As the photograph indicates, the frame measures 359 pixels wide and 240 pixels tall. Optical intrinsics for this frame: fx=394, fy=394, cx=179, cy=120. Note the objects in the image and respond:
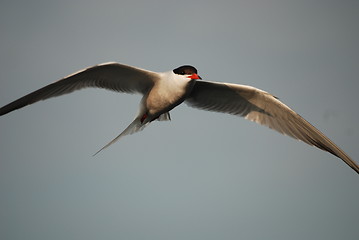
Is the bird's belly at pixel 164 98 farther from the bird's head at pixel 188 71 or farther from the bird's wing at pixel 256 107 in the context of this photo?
the bird's wing at pixel 256 107

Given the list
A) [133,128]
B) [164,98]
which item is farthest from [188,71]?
[133,128]

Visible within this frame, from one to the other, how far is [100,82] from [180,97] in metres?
2.02

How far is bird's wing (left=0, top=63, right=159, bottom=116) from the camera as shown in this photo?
7.80 m

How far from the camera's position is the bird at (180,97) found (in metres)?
7.78

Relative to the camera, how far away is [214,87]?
8805 millimetres

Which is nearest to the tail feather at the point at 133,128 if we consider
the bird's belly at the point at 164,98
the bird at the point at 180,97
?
the bird at the point at 180,97

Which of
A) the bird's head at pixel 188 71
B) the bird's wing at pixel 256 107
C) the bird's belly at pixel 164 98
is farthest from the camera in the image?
the bird's wing at pixel 256 107

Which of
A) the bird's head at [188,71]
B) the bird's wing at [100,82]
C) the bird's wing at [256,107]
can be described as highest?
the bird's wing at [100,82]

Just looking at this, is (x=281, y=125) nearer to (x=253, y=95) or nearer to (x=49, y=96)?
(x=253, y=95)

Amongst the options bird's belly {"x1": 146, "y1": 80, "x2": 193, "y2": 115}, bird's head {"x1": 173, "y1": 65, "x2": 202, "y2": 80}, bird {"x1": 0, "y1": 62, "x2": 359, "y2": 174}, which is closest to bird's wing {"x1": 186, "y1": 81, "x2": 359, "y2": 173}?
bird {"x1": 0, "y1": 62, "x2": 359, "y2": 174}

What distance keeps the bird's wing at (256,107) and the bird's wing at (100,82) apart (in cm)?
122

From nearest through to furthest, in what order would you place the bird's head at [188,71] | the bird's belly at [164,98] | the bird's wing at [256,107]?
the bird's head at [188,71] → the bird's belly at [164,98] → the bird's wing at [256,107]

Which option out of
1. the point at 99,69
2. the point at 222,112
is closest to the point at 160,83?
the point at 99,69

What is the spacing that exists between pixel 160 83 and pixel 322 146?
374 cm
